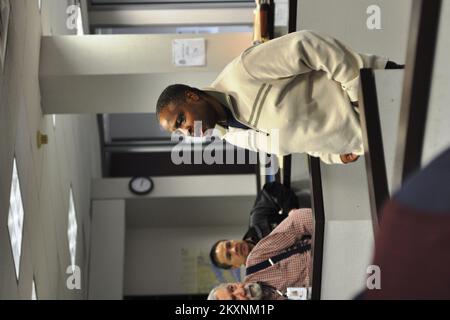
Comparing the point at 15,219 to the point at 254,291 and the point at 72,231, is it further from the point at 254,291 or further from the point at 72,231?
the point at 72,231

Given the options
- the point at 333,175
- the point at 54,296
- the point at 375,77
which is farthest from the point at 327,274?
the point at 54,296

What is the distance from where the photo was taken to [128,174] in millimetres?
6480

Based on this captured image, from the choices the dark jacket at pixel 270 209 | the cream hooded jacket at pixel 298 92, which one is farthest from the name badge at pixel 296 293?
the cream hooded jacket at pixel 298 92

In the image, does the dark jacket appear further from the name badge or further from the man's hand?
the man's hand

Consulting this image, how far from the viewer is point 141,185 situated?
6.04 m

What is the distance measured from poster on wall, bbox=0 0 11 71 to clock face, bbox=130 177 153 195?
3.06m

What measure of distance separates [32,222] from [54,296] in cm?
78

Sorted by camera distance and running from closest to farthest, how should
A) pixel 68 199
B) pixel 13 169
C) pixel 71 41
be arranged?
pixel 13 169, pixel 71 41, pixel 68 199

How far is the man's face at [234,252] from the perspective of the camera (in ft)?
12.5

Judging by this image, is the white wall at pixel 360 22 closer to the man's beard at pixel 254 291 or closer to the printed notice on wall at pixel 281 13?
the printed notice on wall at pixel 281 13

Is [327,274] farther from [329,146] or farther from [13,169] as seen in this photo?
[13,169]

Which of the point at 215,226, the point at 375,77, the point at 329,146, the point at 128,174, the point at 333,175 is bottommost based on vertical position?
the point at 215,226

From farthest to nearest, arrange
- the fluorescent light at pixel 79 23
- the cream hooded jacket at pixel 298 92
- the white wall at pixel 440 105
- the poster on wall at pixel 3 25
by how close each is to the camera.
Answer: the fluorescent light at pixel 79 23 → the poster on wall at pixel 3 25 → the cream hooded jacket at pixel 298 92 → the white wall at pixel 440 105

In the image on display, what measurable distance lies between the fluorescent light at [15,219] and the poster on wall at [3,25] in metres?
0.50
